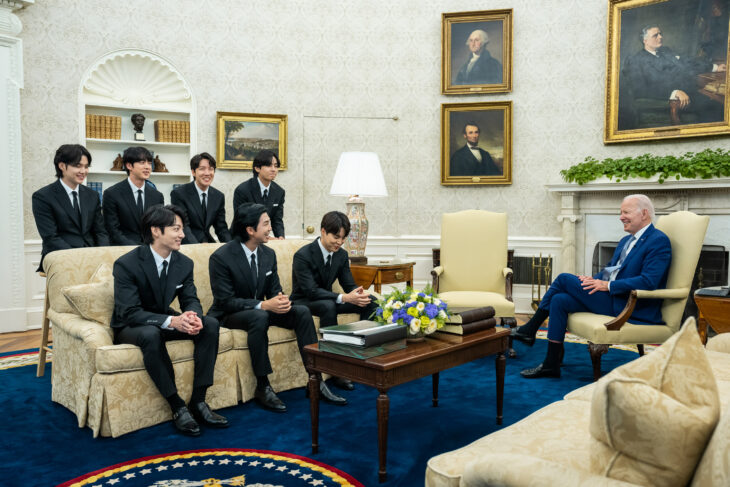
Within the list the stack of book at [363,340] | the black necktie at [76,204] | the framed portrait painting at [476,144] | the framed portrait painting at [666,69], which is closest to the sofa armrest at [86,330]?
the black necktie at [76,204]

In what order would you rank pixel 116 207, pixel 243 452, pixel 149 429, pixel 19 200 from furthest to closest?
pixel 19 200 < pixel 116 207 < pixel 149 429 < pixel 243 452

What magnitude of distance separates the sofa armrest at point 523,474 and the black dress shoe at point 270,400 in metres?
2.21

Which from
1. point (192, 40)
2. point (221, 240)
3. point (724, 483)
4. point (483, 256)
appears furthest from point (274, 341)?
point (192, 40)

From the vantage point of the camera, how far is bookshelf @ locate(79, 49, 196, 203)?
6.09 m

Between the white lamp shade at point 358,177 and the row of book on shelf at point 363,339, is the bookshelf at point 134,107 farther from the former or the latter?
the row of book on shelf at point 363,339

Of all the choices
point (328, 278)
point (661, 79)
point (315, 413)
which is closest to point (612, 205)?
point (661, 79)

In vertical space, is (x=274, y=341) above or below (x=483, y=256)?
below

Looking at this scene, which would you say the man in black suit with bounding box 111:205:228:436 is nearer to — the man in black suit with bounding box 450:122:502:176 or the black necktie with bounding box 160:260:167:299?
the black necktie with bounding box 160:260:167:299

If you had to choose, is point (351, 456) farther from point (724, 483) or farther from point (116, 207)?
point (116, 207)

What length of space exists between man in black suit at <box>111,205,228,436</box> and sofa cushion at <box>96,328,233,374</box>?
4 cm

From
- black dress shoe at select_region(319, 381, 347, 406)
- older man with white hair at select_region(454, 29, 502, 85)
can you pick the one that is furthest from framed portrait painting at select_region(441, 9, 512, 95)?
black dress shoe at select_region(319, 381, 347, 406)

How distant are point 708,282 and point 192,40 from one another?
5897mm

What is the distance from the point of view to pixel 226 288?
11.9ft

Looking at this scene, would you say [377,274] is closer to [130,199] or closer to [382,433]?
[130,199]
